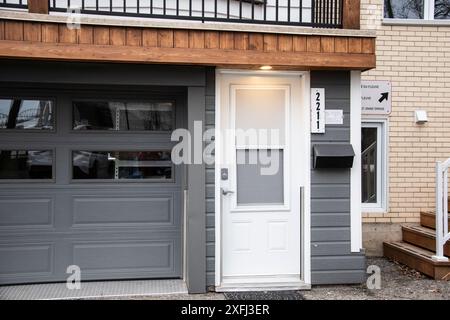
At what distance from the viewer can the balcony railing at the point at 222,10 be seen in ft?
17.5

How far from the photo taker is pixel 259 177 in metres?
5.60

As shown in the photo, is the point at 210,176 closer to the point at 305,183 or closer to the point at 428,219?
the point at 305,183

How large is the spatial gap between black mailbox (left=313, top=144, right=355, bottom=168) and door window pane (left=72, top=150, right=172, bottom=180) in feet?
5.56

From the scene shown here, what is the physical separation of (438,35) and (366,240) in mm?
3205

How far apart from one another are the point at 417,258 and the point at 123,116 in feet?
13.5

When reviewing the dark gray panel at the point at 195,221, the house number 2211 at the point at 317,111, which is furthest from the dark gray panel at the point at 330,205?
the dark gray panel at the point at 195,221

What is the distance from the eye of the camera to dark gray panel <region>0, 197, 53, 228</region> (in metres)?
5.38

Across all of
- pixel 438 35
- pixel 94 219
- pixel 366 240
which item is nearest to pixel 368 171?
pixel 366 240

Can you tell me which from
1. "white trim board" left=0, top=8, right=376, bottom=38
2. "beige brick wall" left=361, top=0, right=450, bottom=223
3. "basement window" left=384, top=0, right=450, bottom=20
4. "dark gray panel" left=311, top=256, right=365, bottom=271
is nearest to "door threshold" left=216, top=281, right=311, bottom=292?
"dark gray panel" left=311, top=256, right=365, bottom=271

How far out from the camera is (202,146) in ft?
17.5

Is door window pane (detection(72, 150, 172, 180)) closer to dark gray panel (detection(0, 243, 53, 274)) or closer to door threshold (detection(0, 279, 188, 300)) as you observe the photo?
dark gray panel (detection(0, 243, 53, 274))

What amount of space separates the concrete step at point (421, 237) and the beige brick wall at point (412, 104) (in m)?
0.25

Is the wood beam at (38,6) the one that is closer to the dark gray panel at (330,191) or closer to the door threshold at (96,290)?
the door threshold at (96,290)
